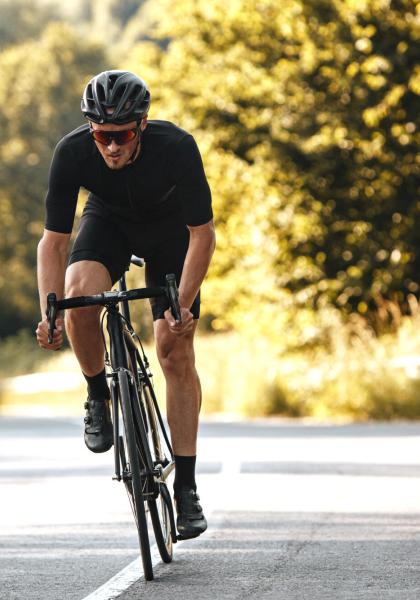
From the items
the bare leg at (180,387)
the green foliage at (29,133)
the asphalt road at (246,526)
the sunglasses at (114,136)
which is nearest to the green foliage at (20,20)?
the green foliage at (29,133)

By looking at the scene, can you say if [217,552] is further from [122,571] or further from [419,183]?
[419,183]

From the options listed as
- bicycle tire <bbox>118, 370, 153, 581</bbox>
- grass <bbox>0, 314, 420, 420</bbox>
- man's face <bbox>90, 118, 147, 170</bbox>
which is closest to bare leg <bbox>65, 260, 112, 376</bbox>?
bicycle tire <bbox>118, 370, 153, 581</bbox>

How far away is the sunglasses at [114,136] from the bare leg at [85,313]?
1.94 feet

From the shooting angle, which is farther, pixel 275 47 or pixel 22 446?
pixel 275 47

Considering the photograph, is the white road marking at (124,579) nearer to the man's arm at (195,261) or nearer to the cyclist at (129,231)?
the cyclist at (129,231)

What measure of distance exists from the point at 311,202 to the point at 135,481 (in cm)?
2254

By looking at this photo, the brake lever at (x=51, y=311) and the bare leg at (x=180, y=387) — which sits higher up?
the brake lever at (x=51, y=311)

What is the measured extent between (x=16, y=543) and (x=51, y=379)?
45484 mm

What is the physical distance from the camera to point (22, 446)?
16641 mm

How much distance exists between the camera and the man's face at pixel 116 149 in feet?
22.6

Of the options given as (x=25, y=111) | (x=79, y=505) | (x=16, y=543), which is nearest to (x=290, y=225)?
(x=79, y=505)

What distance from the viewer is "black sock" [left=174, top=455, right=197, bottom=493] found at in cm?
763

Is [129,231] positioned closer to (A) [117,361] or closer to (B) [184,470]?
(A) [117,361]

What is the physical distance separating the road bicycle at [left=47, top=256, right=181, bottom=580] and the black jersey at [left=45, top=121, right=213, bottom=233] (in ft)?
1.14
